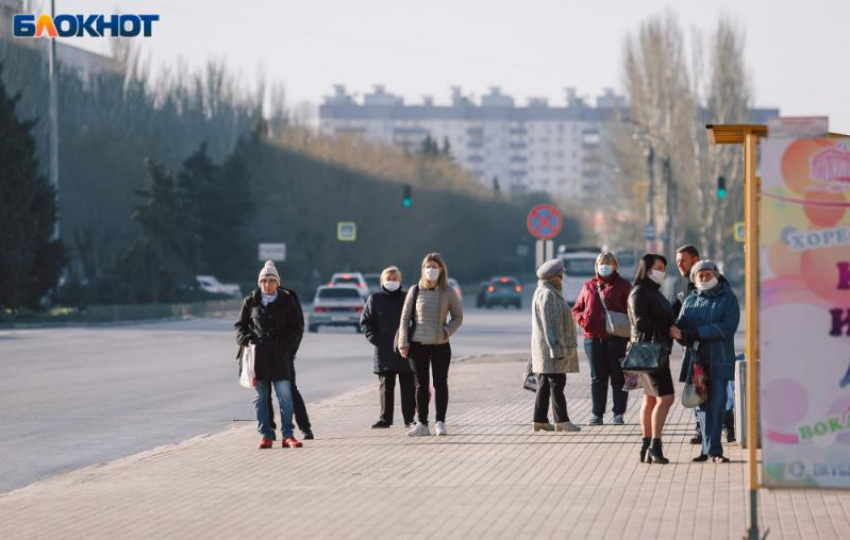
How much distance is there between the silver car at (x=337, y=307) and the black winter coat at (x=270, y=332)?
32.5m

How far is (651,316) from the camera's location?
13.6 meters

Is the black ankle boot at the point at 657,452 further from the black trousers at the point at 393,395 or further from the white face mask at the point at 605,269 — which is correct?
the black trousers at the point at 393,395

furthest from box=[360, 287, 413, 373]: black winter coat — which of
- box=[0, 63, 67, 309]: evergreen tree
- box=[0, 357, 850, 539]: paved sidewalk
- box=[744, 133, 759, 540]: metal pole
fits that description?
box=[0, 63, 67, 309]: evergreen tree

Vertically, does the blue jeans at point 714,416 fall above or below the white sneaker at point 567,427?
above

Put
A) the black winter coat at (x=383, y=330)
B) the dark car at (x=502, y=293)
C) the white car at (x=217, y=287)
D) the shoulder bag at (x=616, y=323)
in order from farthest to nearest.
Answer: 1. the white car at (x=217, y=287)
2. the dark car at (x=502, y=293)
3. the black winter coat at (x=383, y=330)
4. the shoulder bag at (x=616, y=323)

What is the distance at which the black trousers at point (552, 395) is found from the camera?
16.7m

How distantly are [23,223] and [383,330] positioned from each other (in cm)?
4198

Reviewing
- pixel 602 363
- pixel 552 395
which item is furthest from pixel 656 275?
pixel 602 363

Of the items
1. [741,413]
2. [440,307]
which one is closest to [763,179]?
[741,413]

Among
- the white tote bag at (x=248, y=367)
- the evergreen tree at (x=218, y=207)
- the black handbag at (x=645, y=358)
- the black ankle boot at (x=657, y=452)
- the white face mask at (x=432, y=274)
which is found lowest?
the black ankle boot at (x=657, y=452)

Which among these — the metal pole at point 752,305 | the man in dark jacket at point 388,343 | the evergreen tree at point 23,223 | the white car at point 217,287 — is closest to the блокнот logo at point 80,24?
the evergreen tree at point 23,223

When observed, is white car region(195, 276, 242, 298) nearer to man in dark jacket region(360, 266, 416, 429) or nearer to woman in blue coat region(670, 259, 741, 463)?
man in dark jacket region(360, 266, 416, 429)

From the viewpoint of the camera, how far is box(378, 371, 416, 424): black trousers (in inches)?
699

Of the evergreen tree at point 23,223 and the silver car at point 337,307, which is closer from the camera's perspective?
the silver car at point 337,307
